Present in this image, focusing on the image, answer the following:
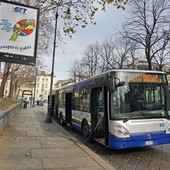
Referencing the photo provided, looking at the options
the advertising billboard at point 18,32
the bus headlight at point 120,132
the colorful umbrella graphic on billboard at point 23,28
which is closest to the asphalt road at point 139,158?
the bus headlight at point 120,132

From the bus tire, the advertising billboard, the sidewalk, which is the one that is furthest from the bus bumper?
the advertising billboard

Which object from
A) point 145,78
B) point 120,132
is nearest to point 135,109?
point 120,132

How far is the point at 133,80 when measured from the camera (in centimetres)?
715

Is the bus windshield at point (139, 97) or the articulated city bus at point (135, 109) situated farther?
the bus windshield at point (139, 97)

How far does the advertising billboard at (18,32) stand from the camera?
6.74 m

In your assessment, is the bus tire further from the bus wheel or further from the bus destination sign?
the bus destination sign

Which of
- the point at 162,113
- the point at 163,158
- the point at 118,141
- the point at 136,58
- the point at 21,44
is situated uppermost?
→ the point at 136,58

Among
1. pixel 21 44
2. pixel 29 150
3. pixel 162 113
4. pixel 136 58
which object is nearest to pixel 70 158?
pixel 29 150

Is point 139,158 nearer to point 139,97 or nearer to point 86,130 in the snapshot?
point 139,97

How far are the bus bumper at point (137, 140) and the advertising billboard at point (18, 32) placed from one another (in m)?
3.82

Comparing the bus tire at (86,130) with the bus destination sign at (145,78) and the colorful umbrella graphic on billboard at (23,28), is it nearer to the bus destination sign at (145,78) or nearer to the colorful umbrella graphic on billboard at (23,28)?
the bus destination sign at (145,78)

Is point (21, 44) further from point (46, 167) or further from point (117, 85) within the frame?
point (46, 167)

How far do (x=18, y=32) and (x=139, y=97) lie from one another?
457 cm

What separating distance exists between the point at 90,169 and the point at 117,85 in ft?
9.47
